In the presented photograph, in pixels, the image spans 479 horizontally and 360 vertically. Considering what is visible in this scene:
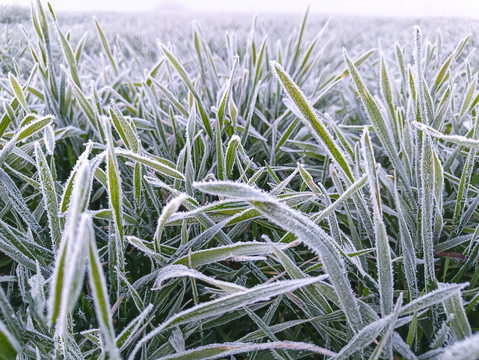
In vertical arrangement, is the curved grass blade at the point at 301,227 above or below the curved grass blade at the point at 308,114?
below

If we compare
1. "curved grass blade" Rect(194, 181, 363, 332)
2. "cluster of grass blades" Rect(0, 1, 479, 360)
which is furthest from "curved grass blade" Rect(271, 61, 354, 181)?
"curved grass blade" Rect(194, 181, 363, 332)

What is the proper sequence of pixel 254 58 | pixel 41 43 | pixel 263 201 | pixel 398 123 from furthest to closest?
pixel 254 58 < pixel 41 43 < pixel 398 123 < pixel 263 201

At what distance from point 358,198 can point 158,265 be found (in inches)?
9.5

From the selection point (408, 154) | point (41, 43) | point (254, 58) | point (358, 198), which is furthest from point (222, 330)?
point (254, 58)

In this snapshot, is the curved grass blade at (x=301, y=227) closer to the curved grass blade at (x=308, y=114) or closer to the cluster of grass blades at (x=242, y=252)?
the cluster of grass blades at (x=242, y=252)

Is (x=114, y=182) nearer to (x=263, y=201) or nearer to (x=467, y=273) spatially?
Answer: (x=263, y=201)

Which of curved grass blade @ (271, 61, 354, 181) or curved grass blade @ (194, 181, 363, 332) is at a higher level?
curved grass blade @ (271, 61, 354, 181)

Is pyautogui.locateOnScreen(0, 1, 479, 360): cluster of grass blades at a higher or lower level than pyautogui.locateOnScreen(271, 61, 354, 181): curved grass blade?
lower

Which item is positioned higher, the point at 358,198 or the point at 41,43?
the point at 41,43

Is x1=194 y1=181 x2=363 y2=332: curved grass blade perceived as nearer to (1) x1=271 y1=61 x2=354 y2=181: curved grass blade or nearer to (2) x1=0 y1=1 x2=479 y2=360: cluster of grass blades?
(2) x1=0 y1=1 x2=479 y2=360: cluster of grass blades

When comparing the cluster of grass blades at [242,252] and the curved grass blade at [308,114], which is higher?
the curved grass blade at [308,114]

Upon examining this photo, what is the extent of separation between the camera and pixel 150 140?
0.72m

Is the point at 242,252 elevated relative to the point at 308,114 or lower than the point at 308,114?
lower

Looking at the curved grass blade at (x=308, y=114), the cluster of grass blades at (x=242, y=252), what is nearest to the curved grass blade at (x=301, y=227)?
the cluster of grass blades at (x=242, y=252)
